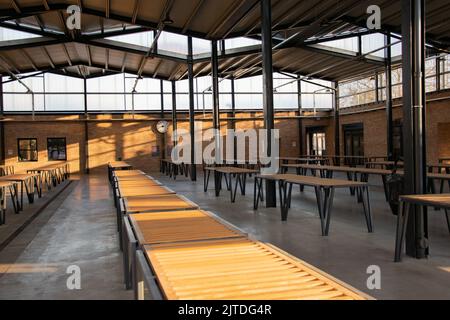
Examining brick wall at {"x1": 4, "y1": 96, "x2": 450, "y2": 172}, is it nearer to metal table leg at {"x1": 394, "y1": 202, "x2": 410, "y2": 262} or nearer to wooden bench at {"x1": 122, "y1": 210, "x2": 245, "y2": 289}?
metal table leg at {"x1": 394, "y1": 202, "x2": 410, "y2": 262}

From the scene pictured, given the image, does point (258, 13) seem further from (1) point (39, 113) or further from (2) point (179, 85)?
(1) point (39, 113)

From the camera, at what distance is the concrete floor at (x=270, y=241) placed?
13.2 feet

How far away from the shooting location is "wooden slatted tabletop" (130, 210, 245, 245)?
3.19 m

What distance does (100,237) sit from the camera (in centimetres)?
656

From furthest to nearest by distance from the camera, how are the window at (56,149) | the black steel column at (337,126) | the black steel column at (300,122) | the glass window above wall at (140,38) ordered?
the black steel column at (300,122)
the black steel column at (337,126)
the window at (56,149)
the glass window above wall at (140,38)

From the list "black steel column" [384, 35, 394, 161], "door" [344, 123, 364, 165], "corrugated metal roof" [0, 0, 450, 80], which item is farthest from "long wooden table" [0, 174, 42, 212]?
"door" [344, 123, 364, 165]

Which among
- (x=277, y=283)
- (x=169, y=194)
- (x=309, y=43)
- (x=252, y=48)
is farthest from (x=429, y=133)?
(x=277, y=283)

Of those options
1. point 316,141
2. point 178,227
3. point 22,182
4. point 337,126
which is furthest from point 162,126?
point 178,227

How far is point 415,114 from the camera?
200 inches

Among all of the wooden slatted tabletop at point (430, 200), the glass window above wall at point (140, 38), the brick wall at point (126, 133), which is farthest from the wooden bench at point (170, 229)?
the brick wall at point (126, 133)

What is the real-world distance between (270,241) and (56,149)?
18784 millimetres

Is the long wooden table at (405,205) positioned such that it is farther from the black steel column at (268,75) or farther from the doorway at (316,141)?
the doorway at (316,141)

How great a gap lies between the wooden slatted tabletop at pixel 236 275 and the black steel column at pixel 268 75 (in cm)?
663

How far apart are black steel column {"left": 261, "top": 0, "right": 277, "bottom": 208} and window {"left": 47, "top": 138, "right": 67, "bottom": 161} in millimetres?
15538
